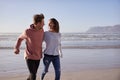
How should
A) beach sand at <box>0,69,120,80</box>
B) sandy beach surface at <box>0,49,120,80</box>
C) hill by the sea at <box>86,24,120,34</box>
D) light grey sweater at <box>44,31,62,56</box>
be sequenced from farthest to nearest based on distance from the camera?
1. hill by the sea at <box>86,24,120,34</box>
2. sandy beach surface at <box>0,49,120,80</box>
3. beach sand at <box>0,69,120,80</box>
4. light grey sweater at <box>44,31,62,56</box>

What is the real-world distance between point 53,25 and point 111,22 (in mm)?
10197

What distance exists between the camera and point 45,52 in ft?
16.3

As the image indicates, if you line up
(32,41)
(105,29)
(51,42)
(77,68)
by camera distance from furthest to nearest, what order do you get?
(105,29) < (77,68) < (51,42) < (32,41)

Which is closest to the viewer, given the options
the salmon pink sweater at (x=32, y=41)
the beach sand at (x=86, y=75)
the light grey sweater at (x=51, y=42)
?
the salmon pink sweater at (x=32, y=41)

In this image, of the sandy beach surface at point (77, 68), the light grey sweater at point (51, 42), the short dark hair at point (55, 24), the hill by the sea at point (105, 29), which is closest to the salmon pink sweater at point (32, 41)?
the light grey sweater at point (51, 42)

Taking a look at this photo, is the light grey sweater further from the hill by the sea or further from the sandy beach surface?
the hill by the sea

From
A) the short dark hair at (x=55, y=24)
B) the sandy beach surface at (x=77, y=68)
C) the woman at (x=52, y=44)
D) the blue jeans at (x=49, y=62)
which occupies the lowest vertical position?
the sandy beach surface at (x=77, y=68)

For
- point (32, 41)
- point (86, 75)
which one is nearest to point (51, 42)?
point (32, 41)

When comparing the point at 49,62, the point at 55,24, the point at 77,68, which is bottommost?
the point at 77,68

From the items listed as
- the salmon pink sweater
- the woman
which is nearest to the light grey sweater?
the woman

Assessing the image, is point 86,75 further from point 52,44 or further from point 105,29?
point 105,29

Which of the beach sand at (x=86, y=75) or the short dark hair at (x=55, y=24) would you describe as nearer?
the short dark hair at (x=55, y=24)

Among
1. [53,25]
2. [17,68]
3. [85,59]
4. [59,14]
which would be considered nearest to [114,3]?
[59,14]

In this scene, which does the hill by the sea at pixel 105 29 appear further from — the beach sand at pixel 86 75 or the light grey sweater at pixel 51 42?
the light grey sweater at pixel 51 42
